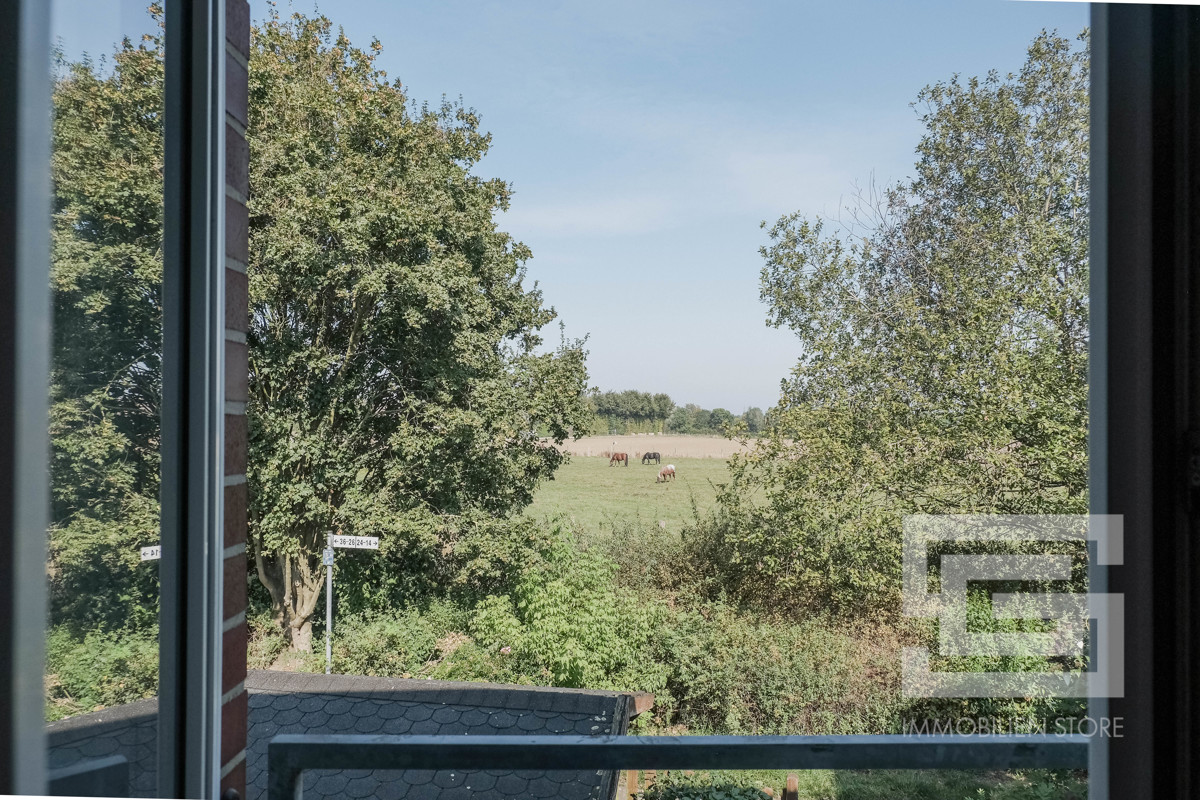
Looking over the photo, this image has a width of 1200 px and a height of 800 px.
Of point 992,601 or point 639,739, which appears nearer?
point 639,739

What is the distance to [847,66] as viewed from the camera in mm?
4652

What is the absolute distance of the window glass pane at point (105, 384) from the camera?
406 mm

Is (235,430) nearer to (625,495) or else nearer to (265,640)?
(625,495)

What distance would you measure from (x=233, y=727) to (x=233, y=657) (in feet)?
0.25

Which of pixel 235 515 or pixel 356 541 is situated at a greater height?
pixel 235 515

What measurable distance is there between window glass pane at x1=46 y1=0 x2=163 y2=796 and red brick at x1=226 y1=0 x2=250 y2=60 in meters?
0.11

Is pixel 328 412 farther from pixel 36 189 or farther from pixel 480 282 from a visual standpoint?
pixel 36 189

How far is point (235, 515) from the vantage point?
75cm

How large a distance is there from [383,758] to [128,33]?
2.32 ft

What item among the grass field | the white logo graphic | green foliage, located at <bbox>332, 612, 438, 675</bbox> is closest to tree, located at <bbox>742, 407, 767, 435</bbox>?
the grass field

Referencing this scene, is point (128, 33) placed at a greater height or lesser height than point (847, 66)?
lesser

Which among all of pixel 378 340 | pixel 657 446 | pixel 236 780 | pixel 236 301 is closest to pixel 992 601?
pixel 657 446

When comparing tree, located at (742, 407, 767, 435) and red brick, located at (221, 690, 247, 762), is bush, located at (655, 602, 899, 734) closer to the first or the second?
tree, located at (742, 407, 767, 435)

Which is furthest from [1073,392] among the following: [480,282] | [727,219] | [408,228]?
[408,228]
